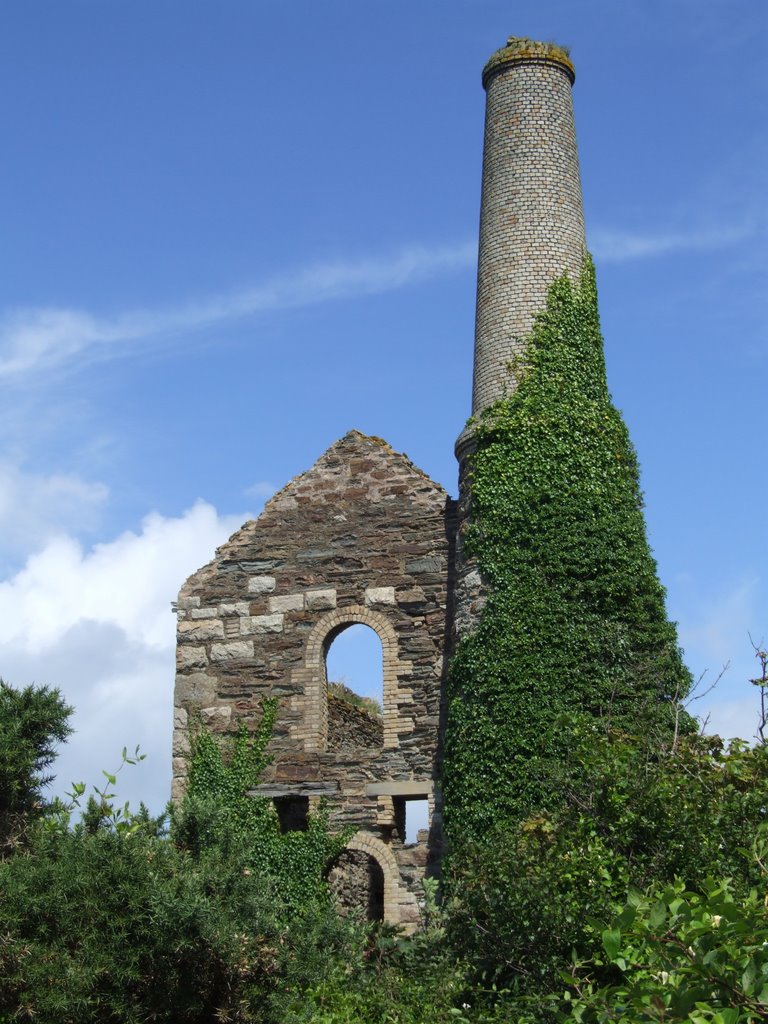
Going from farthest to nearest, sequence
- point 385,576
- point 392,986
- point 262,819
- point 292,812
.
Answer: point 385,576 → point 292,812 → point 262,819 → point 392,986

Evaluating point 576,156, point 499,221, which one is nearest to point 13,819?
point 499,221

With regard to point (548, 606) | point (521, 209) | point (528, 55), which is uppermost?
point (528, 55)

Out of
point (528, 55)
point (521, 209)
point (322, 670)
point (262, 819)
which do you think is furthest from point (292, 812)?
point (528, 55)

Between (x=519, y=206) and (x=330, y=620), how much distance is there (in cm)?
642

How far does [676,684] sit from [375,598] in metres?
4.42

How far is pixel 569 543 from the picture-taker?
56.9 ft

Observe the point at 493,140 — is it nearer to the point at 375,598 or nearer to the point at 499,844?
the point at 375,598

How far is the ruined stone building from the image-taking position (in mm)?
18500

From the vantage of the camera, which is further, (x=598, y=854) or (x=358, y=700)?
(x=358, y=700)

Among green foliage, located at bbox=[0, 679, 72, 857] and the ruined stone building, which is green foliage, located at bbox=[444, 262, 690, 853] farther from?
green foliage, located at bbox=[0, 679, 72, 857]

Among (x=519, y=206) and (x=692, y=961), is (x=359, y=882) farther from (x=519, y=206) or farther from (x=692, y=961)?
(x=692, y=961)

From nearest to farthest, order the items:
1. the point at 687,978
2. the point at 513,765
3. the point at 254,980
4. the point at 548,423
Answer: the point at 687,978
the point at 254,980
the point at 513,765
the point at 548,423

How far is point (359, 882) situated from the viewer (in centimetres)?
2206

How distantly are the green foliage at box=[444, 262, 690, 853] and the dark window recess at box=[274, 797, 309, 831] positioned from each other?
2.77 metres
